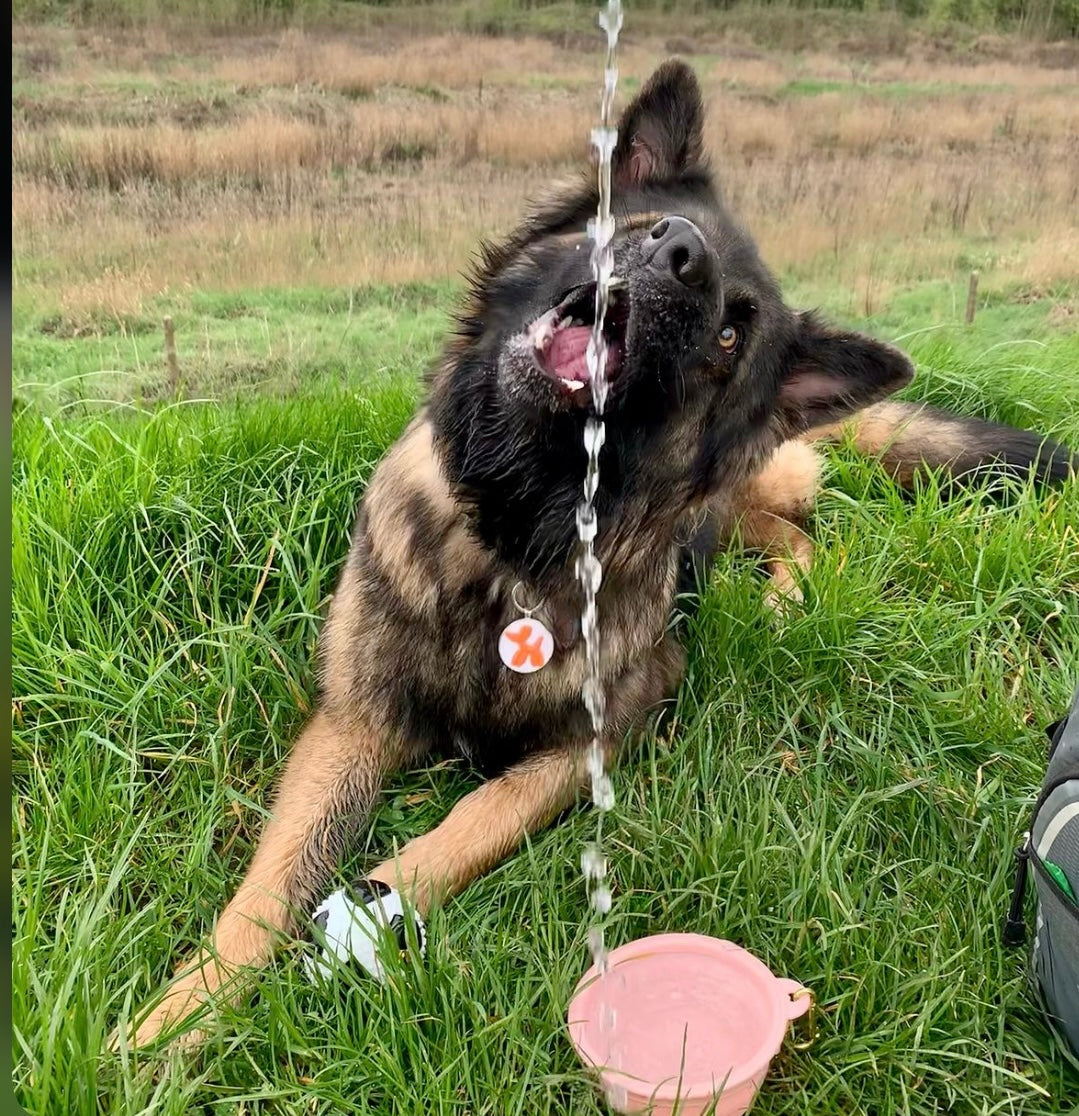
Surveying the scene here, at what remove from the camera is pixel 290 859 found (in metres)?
2.26

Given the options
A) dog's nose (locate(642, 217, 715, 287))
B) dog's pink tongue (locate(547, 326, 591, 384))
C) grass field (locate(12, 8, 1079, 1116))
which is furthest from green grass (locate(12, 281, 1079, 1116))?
dog's nose (locate(642, 217, 715, 287))

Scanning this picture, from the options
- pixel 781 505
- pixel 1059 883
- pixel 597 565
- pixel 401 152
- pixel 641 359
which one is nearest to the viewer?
pixel 1059 883

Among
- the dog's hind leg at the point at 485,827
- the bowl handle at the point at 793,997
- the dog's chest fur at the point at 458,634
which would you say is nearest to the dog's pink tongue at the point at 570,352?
the dog's chest fur at the point at 458,634

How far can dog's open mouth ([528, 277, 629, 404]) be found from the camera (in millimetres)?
2084

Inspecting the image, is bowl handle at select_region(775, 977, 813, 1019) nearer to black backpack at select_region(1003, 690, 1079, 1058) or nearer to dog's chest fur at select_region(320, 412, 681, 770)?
black backpack at select_region(1003, 690, 1079, 1058)

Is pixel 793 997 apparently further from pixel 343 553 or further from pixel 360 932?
pixel 343 553

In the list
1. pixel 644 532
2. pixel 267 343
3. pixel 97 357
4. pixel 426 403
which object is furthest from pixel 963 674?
pixel 97 357

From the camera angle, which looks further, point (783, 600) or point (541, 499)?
point (783, 600)

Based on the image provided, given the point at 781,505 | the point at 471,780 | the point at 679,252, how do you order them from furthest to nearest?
1. the point at 781,505
2. the point at 471,780
3. the point at 679,252

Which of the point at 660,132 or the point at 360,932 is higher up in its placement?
the point at 660,132

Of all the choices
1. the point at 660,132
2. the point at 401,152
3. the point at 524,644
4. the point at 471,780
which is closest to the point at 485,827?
the point at 471,780

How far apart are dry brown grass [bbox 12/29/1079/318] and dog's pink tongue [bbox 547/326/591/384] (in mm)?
1251

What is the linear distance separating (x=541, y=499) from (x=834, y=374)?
0.77 m

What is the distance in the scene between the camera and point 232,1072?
70.1 inches
